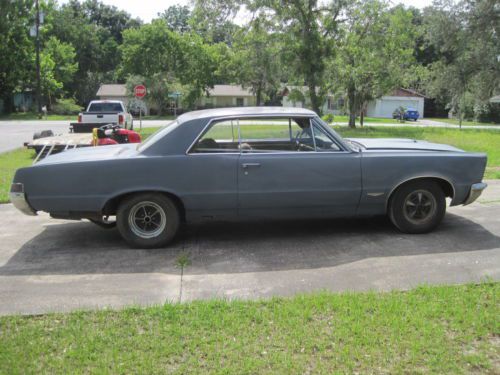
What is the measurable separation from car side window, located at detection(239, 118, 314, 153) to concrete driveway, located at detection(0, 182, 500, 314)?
→ 3.58ft

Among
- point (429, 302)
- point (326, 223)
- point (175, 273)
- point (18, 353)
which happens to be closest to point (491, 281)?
point (429, 302)

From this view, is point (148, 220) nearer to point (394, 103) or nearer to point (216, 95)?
point (394, 103)

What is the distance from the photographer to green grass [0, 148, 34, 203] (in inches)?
366

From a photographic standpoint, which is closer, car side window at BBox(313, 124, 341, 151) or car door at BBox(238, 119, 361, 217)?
car door at BBox(238, 119, 361, 217)

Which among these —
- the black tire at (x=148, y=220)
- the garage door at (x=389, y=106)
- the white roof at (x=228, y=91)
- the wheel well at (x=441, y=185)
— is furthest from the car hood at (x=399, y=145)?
the white roof at (x=228, y=91)

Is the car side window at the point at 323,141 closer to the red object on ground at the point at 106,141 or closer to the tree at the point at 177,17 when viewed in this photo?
the red object on ground at the point at 106,141

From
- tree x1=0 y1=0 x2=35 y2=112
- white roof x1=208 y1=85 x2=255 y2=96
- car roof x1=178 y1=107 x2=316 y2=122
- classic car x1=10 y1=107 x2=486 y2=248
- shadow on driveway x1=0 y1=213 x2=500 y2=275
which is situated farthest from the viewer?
white roof x1=208 y1=85 x2=255 y2=96

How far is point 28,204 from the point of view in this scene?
5703 mm

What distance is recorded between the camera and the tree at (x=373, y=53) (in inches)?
1139

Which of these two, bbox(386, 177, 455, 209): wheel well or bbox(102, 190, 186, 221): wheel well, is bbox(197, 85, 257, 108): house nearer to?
bbox(386, 177, 455, 209): wheel well

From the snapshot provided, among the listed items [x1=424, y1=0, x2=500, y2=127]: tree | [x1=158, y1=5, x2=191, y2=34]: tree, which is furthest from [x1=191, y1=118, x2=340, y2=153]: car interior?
[x1=158, y1=5, x2=191, y2=34]: tree

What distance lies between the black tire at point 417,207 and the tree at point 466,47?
29192 mm

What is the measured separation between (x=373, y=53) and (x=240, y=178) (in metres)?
26.9

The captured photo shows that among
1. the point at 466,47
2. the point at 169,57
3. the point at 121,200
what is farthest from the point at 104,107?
the point at 169,57
